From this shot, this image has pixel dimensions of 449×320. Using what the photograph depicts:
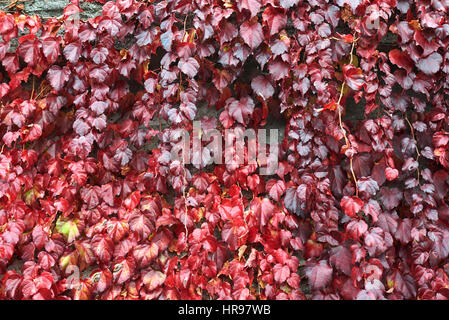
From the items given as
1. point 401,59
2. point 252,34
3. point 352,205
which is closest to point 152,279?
point 352,205

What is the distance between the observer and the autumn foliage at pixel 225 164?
5.08ft

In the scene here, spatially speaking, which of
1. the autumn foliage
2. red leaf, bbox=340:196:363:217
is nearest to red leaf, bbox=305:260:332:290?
the autumn foliage

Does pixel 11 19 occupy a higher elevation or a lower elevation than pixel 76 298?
higher

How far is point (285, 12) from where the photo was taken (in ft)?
4.99

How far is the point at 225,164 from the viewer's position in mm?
1699

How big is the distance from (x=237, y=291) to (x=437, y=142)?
109cm

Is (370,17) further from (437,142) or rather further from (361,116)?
(437,142)

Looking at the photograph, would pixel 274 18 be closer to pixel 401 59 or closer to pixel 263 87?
pixel 263 87

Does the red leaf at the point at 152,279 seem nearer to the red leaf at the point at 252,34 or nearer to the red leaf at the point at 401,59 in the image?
the red leaf at the point at 252,34

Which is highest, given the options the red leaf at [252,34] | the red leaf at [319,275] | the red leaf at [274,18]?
the red leaf at [274,18]

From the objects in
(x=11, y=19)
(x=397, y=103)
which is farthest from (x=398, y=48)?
(x=11, y=19)

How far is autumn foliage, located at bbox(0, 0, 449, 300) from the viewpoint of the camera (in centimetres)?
155

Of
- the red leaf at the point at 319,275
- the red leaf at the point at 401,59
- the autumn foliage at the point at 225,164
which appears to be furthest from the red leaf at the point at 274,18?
the red leaf at the point at 319,275
